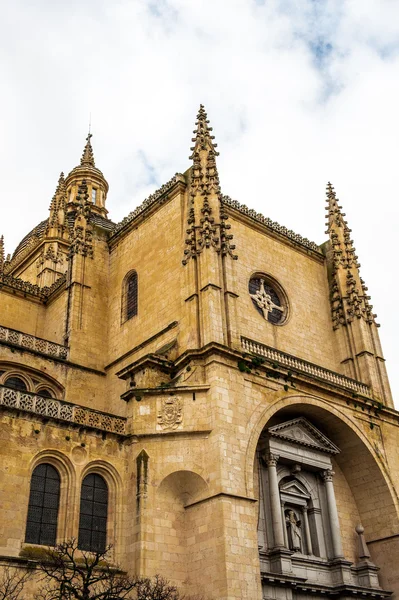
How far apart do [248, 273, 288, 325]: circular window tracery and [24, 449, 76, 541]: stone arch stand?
9794 millimetres

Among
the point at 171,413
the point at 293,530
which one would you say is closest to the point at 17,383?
the point at 171,413

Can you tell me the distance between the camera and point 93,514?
19.3 meters

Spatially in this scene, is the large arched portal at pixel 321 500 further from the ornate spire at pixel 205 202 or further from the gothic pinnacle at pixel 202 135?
the gothic pinnacle at pixel 202 135

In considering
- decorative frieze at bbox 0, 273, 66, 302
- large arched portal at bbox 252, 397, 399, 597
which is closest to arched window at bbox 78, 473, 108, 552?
large arched portal at bbox 252, 397, 399, 597

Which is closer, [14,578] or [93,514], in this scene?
[14,578]

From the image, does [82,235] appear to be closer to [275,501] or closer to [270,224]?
[270,224]

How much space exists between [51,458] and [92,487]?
151 cm

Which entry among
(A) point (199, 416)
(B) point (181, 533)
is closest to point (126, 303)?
(A) point (199, 416)

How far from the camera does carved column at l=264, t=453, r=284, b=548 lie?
836 inches

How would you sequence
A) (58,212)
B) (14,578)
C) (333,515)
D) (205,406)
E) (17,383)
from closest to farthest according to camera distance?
1. (14,578)
2. (205,406)
3. (333,515)
4. (17,383)
5. (58,212)

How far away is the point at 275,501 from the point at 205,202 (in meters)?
10.6

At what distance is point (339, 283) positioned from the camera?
2914 centimetres

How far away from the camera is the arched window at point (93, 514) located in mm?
18844

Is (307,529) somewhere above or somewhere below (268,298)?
below
